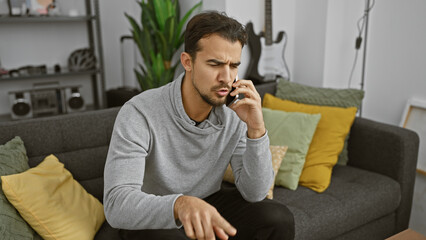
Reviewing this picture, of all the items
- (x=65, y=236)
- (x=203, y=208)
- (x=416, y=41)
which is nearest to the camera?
(x=203, y=208)

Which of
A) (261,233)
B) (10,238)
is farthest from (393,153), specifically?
(10,238)

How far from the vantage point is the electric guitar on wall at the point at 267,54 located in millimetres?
2717

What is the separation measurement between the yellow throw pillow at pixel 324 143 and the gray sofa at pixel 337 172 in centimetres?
7

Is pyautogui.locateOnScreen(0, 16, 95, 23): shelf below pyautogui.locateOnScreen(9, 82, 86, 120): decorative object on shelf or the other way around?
the other way around

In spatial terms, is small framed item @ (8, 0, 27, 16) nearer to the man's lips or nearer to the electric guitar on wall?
the electric guitar on wall

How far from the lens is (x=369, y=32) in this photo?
270cm

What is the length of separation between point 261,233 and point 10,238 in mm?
817

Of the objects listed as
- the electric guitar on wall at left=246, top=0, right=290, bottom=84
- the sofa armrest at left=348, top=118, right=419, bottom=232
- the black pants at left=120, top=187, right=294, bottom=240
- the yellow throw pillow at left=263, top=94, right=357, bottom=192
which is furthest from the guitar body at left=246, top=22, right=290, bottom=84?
the black pants at left=120, top=187, right=294, bottom=240

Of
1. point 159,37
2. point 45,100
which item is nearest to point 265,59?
point 159,37

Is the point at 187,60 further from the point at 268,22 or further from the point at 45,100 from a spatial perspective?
the point at 45,100

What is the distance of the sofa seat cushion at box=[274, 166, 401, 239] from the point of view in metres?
1.70

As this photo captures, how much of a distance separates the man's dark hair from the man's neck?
132 millimetres

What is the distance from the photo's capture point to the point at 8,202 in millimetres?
1319

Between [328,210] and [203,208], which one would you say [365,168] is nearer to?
[328,210]
